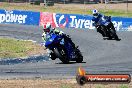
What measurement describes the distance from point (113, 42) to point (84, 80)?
1895cm

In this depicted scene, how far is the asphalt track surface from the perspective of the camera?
60.4ft

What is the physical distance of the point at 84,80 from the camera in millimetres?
11844

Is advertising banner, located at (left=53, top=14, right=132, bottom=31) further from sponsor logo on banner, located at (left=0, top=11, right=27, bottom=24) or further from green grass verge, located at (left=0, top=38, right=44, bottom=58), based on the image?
green grass verge, located at (left=0, top=38, right=44, bottom=58)

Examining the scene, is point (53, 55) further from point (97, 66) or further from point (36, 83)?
point (36, 83)

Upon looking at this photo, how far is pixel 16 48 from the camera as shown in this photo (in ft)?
88.2

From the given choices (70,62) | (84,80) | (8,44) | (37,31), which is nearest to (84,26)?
(37,31)

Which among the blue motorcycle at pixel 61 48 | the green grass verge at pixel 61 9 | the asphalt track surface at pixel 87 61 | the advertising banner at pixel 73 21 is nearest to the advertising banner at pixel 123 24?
the asphalt track surface at pixel 87 61

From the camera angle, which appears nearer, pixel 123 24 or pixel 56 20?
pixel 123 24

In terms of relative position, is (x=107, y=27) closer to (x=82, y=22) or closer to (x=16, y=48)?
(x=16, y=48)

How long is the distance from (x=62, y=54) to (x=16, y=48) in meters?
6.29

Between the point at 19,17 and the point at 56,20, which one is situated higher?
the point at 19,17

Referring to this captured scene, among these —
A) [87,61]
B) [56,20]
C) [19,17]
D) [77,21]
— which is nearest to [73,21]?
[77,21]

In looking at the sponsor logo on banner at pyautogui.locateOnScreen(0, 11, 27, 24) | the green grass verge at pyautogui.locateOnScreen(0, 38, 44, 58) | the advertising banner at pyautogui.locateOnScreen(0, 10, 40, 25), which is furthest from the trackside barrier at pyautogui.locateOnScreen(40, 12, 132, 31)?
the green grass verge at pyautogui.locateOnScreen(0, 38, 44, 58)

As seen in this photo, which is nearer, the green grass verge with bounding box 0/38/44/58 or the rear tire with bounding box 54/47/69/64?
the rear tire with bounding box 54/47/69/64
